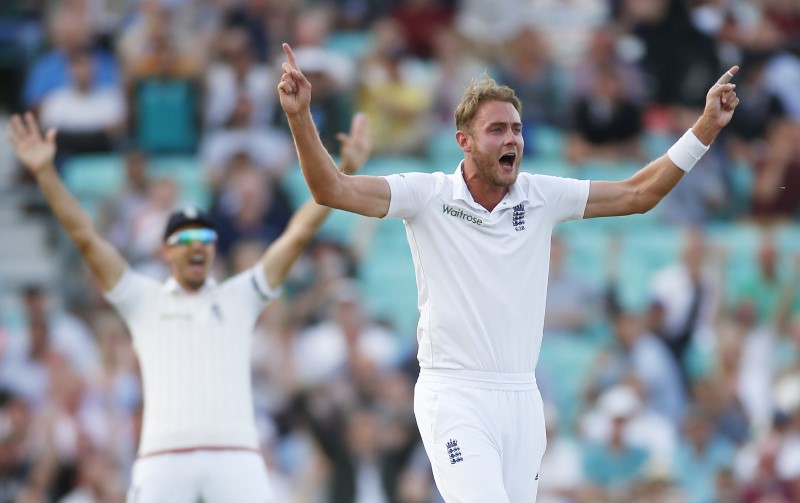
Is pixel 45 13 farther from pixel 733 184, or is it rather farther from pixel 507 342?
pixel 507 342

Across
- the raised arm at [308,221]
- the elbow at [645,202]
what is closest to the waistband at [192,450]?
the raised arm at [308,221]

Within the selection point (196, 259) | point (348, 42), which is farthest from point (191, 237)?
point (348, 42)

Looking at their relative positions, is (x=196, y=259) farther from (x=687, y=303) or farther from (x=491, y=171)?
(x=687, y=303)

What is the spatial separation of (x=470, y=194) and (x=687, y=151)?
4.07 feet

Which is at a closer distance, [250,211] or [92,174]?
[250,211]

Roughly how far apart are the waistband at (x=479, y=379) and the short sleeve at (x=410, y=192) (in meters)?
0.86

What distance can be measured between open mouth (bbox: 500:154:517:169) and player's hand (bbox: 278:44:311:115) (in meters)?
1.14

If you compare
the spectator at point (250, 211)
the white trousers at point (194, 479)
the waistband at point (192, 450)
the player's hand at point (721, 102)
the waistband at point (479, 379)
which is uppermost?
the spectator at point (250, 211)

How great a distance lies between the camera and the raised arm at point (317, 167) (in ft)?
25.8

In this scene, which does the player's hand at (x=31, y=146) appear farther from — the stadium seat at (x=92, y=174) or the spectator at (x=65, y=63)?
the spectator at (x=65, y=63)

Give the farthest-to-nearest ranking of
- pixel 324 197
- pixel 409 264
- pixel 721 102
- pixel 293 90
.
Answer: pixel 409 264 → pixel 721 102 → pixel 324 197 → pixel 293 90

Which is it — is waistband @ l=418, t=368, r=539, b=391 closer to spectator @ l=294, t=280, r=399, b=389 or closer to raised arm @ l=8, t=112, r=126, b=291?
raised arm @ l=8, t=112, r=126, b=291

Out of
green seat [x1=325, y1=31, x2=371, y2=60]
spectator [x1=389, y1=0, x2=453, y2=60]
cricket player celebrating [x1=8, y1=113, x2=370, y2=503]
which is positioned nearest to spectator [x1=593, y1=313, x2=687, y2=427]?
spectator [x1=389, y1=0, x2=453, y2=60]

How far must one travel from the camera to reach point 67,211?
34.4 ft
